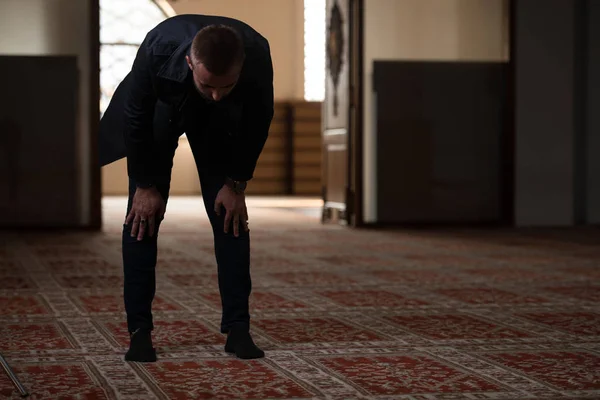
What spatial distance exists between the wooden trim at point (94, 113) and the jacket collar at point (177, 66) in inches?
229

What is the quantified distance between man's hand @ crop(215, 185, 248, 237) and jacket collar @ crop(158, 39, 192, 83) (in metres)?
0.46

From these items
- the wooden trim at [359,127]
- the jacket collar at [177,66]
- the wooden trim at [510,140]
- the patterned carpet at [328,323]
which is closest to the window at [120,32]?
the wooden trim at [359,127]

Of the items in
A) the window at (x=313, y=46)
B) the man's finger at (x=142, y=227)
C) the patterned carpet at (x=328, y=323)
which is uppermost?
the window at (x=313, y=46)

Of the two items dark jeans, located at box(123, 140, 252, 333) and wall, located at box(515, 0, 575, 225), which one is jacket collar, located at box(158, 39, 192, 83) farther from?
wall, located at box(515, 0, 575, 225)

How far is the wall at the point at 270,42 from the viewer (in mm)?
16359

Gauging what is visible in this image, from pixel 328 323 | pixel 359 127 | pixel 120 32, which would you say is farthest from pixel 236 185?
pixel 120 32

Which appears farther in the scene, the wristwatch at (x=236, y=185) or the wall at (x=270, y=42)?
the wall at (x=270, y=42)

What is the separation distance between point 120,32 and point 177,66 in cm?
1394

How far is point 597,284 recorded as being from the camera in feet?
17.1

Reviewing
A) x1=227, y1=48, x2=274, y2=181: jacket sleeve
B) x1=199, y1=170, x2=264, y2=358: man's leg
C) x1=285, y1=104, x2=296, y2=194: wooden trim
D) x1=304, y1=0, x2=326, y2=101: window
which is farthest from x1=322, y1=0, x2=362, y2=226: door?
x1=304, y1=0, x2=326, y2=101: window

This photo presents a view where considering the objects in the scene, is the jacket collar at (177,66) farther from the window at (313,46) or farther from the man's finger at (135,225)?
the window at (313,46)

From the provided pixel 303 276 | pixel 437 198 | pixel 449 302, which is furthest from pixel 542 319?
pixel 437 198

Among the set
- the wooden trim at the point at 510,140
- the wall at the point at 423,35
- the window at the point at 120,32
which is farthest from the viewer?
the window at the point at 120,32

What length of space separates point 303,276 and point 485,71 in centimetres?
447
